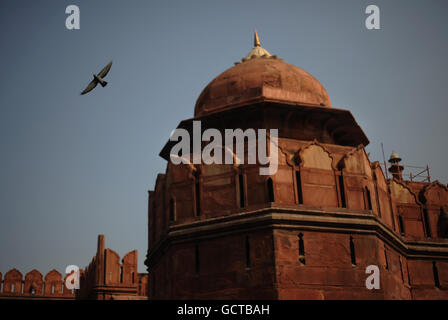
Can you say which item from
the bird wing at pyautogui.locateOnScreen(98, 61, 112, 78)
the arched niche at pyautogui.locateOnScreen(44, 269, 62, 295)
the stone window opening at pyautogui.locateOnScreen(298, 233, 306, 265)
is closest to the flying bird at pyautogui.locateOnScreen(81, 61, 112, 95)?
the bird wing at pyautogui.locateOnScreen(98, 61, 112, 78)

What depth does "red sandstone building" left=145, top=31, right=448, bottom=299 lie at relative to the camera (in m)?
14.1

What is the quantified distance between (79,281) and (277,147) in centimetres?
1343

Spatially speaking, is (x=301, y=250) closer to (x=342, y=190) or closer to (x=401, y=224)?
(x=342, y=190)

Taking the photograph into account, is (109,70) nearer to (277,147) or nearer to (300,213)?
(277,147)

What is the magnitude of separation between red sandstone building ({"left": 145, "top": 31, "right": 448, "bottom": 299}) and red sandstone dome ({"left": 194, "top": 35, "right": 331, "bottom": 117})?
0.03 metres

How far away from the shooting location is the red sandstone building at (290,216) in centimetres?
1415

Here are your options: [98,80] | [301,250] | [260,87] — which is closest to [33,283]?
[98,80]

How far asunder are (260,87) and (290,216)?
4515 millimetres

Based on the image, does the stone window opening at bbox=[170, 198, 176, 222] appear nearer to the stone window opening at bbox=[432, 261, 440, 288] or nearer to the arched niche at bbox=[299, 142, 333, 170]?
the arched niche at bbox=[299, 142, 333, 170]

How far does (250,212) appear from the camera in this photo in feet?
47.6

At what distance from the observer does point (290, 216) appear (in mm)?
14359

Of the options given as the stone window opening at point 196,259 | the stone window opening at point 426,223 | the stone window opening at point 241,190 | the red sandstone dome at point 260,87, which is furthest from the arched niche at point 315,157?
the stone window opening at point 426,223

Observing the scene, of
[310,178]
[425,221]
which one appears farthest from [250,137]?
[425,221]

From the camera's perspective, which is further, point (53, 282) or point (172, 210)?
point (53, 282)
